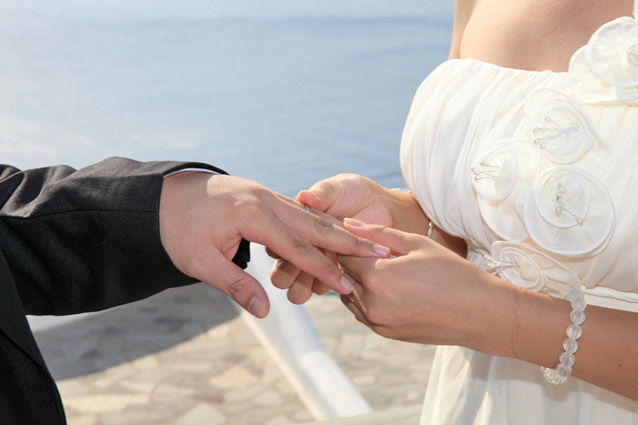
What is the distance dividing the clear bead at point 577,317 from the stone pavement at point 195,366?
6.80 ft

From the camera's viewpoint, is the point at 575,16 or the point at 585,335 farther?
the point at 575,16

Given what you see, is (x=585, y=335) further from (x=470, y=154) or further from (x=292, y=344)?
(x=292, y=344)

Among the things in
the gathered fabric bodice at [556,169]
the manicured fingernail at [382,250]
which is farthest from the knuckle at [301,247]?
the gathered fabric bodice at [556,169]

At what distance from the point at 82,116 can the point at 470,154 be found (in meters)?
3.48

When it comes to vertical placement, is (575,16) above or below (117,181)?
above

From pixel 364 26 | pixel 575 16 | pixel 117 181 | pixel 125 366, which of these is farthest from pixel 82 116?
pixel 575 16

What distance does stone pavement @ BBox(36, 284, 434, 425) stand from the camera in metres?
2.79

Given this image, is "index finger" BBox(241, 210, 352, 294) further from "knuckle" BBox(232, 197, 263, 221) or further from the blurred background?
the blurred background

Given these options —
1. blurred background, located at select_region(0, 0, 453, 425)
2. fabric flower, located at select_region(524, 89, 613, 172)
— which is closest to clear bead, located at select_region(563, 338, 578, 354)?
fabric flower, located at select_region(524, 89, 613, 172)

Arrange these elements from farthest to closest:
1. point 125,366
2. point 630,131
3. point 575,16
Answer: point 125,366 < point 575,16 < point 630,131

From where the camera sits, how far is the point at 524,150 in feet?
2.79

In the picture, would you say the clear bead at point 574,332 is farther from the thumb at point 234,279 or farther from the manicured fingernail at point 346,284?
the thumb at point 234,279

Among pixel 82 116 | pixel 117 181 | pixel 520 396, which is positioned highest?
pixel 117 181

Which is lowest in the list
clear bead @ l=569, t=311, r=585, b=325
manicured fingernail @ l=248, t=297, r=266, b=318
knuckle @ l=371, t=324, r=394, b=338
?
knuckle @ l=371, t=324, r=394, b=338
